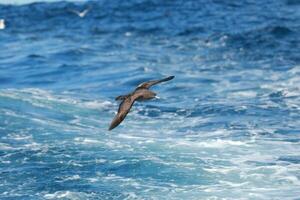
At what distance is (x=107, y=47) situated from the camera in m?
30.0

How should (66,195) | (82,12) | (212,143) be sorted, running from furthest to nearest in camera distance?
(82,12)
(212,143)
(66,195)

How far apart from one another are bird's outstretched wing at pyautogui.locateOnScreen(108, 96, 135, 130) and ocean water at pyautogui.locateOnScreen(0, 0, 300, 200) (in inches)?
104

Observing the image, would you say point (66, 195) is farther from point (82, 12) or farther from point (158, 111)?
point (82, 12)

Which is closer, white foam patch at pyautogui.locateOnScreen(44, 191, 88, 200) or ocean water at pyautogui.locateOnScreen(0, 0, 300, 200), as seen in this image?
white foam patch at pyautogui.locateOnScreen(44, 191, 88, 200)

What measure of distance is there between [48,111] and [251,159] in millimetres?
6399

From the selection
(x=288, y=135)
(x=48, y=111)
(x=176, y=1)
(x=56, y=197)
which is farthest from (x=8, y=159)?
(x=176, y=1)

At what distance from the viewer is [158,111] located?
1778 cm

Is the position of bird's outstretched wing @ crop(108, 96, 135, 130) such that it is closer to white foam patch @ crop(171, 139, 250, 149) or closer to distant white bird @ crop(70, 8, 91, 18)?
white foam patch @ crop(171, 139, 250, 149)

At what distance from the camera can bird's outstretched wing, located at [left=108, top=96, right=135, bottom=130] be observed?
339 inches

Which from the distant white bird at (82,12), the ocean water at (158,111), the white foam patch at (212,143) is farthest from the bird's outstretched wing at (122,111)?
the distant white bird at (82,12)

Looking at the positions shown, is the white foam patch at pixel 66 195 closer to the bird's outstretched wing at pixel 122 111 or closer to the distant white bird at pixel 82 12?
→ the bird's outstretched wing at pixel 122 111

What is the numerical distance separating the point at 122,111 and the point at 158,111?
359 inches

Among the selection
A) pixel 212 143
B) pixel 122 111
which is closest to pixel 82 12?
pixel 212 143

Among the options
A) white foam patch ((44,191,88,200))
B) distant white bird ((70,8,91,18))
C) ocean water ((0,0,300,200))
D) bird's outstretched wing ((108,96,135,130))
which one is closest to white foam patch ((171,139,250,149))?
ocean water ((0,0,300,200))
